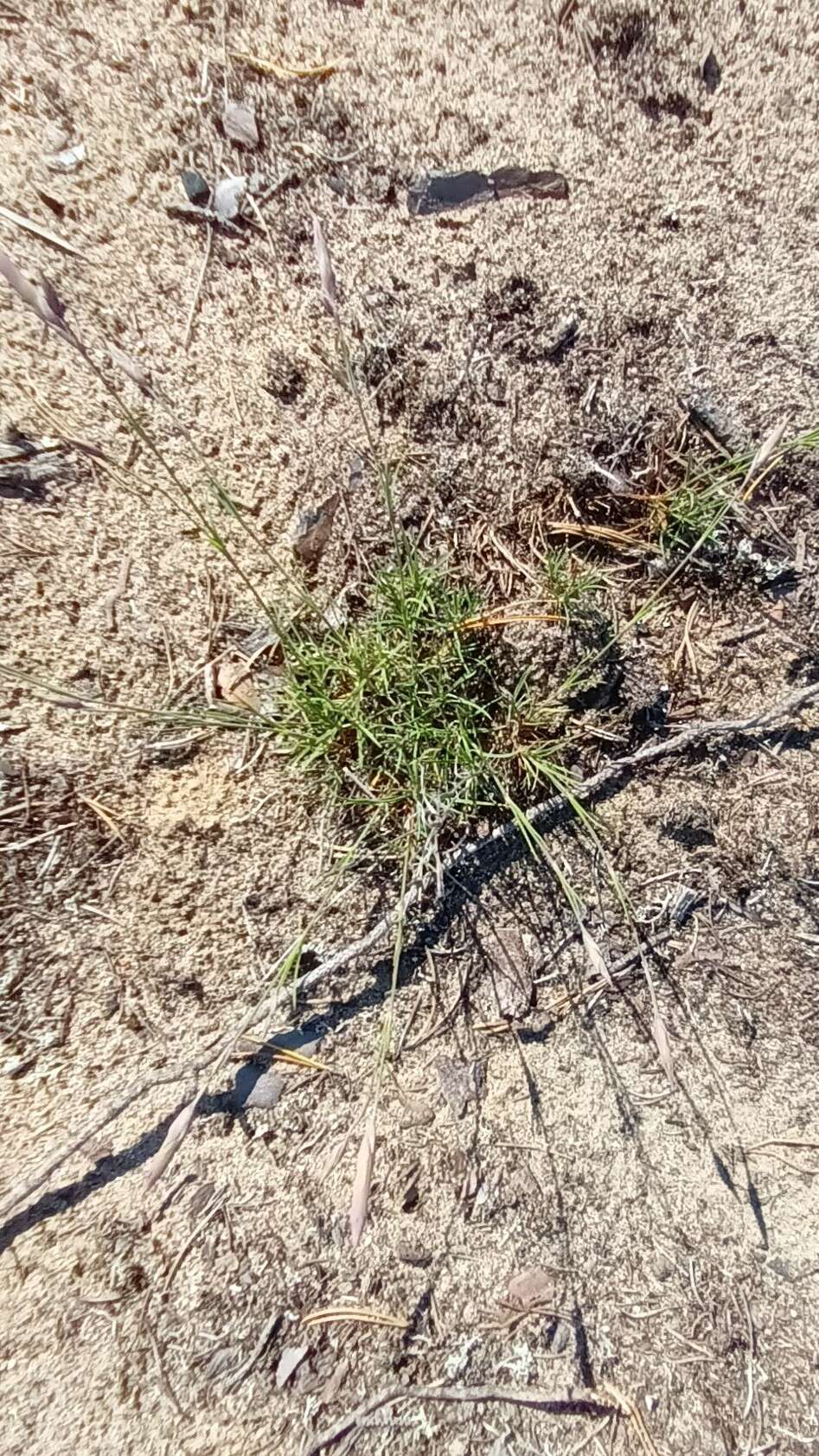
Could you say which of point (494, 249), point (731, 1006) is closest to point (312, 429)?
point (494, 249)

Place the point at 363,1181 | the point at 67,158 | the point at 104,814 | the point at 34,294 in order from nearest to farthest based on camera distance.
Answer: the point at 34,294 → the point at 363,1181 → the point at 67,158 → the point at 104,814

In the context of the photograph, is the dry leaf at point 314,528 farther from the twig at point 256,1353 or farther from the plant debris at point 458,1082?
the twig at point 256,1353

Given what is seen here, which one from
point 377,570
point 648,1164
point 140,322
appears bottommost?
point 648,1164

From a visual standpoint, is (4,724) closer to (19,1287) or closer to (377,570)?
(377,570)

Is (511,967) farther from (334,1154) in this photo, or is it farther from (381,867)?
(334,1154)

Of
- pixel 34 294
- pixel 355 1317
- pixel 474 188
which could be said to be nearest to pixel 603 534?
pixel 474 188

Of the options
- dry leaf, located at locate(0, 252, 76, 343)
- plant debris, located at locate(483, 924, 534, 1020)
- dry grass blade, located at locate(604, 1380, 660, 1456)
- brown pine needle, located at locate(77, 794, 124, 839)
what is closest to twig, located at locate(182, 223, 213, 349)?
dry leaf, located at locate(0, 252, 76, 343)
